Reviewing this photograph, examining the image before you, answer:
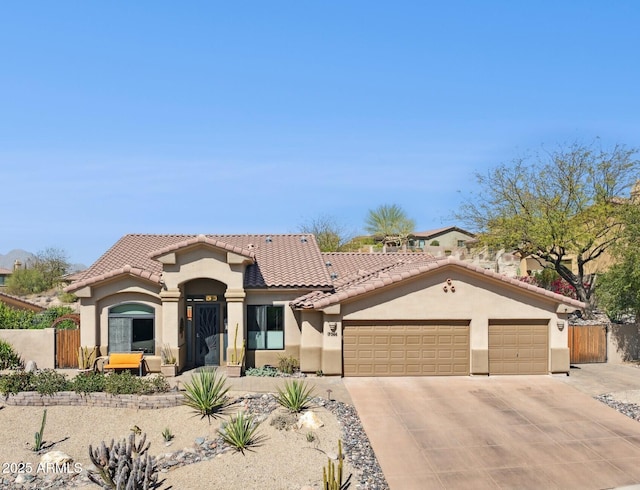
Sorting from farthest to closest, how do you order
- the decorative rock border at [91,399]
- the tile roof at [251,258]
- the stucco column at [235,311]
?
the stucco column at [235,311]
the tile roof at [251,258]
the decorative rock border at [91,399]

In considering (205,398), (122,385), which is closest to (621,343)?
(205,398)

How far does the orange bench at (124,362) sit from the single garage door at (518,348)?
13.0 meters

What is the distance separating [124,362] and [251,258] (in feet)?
19.5

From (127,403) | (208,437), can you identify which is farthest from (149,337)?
(208,437)

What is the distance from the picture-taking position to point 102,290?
802 inches

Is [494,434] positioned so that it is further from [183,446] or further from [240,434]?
[183,446]

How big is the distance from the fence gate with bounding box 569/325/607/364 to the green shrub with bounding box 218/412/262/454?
14.8m

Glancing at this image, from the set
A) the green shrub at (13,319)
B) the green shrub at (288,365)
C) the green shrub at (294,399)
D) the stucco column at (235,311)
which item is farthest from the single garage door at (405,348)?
the green shrub at (13,319)

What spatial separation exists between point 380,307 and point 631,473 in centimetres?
953

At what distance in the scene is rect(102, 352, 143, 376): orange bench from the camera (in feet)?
63.6

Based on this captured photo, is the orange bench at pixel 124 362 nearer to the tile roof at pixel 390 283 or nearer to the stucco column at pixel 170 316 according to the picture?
the stucco column at pixel 170 316

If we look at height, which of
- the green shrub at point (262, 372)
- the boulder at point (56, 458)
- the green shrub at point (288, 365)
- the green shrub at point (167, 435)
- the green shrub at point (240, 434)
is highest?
the green shrub at point (288, 365)

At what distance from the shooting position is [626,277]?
22281 millimetres

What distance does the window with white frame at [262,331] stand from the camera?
69.1 ft
